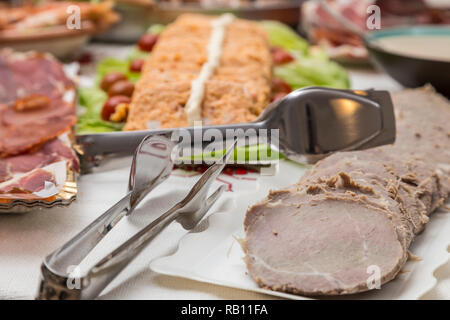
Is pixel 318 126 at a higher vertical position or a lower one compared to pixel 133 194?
higher

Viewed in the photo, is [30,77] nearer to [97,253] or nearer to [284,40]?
[97,253]

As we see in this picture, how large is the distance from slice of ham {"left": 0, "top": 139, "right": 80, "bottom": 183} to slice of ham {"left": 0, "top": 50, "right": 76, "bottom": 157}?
0.03m

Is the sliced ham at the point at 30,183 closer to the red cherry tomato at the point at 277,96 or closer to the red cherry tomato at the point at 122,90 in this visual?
the red cherry tomato at the point at 122,90

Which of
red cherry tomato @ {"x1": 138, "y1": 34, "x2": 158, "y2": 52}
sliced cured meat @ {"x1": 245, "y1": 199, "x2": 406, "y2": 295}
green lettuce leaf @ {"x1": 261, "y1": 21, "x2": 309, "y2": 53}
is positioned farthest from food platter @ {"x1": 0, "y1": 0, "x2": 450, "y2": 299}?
green lettuce leaf @ {"x1": 261, "y1": 21, "x2": 309, "y2": 53}

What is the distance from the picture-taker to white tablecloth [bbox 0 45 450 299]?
1.23 meters

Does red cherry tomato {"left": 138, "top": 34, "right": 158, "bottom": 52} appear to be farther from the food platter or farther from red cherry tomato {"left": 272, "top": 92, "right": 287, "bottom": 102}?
red cherry tomato {"left": 272, "top": 92, "right": 287, "bottom": 102}

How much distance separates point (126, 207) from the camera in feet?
4.71

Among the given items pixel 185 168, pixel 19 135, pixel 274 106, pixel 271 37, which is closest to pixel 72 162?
pixel 19 135

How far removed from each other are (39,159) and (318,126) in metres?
0.89

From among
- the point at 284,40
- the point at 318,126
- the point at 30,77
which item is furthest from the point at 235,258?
the point at 284,40

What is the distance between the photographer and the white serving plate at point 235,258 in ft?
3.91

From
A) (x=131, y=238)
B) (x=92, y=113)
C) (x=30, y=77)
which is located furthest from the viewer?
(x=30, y=77)

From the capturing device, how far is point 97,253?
4.43ft

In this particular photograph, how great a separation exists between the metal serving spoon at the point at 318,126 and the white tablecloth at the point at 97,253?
0.16m
